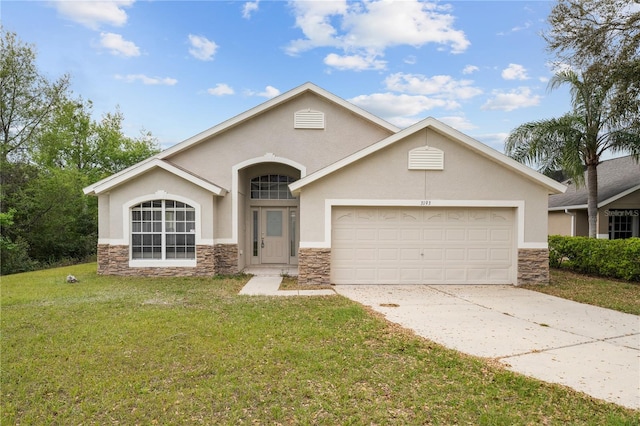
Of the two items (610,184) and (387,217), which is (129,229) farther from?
(610,184)

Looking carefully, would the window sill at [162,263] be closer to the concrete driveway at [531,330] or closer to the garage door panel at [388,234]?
the concrete driveway at [531,330]

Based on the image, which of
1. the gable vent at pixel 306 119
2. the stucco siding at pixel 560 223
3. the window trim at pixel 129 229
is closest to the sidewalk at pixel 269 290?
the window trim at pixel 129 229

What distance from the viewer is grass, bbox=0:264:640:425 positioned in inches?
153

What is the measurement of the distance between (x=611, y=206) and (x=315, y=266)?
1547cm

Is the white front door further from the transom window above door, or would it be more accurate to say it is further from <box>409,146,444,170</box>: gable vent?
<box>409,146,444,170</box>: gable vent

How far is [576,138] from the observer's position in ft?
50.4

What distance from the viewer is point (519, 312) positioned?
8148 millimetres

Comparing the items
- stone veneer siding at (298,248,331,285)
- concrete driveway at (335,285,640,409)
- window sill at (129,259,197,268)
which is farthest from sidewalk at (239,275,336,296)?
window sill at (129,259,197,268)

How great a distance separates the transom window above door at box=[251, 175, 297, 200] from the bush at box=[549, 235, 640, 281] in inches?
427

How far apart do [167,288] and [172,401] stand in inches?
274

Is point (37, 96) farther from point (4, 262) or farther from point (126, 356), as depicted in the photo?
point (126, 356)

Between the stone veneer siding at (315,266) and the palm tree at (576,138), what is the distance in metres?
10.3

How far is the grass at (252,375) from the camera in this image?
12.7 ft

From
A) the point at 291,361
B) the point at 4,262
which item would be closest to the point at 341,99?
the point at 291,361
